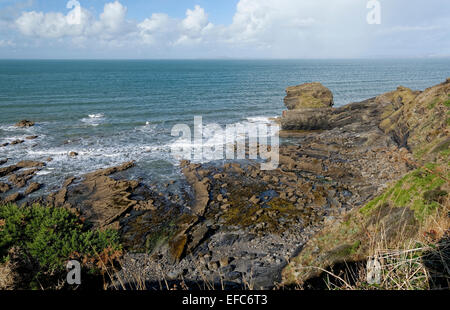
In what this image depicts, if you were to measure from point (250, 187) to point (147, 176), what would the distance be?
31.1 ft

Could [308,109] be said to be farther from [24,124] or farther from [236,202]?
[24,124]

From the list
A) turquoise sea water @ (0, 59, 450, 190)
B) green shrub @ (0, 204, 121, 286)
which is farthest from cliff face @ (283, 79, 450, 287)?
turquoise sea water @ (0, 59, 450, 190)

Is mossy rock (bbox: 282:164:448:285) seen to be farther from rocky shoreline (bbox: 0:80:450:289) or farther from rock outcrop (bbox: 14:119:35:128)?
rock outcrop (bbox: 14:119:35:128)

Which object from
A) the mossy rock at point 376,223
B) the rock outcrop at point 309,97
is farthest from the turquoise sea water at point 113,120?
the mossy rock at point 376,223

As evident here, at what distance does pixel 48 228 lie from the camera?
44.1 feet

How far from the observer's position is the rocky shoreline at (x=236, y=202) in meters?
13.3

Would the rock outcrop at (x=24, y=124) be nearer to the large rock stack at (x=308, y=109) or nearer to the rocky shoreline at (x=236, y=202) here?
the rocky shoreline at (x=236, y=202)

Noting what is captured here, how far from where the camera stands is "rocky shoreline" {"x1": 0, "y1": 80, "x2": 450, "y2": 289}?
13.3 metres

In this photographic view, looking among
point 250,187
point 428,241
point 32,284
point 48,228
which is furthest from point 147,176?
point 428,241

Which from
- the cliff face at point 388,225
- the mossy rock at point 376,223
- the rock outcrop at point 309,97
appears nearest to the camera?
the cliff face at point 388,225

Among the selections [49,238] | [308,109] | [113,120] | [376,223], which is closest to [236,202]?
[49,238]

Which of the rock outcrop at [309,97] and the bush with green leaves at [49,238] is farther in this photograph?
the rock outcrop at [309,97]

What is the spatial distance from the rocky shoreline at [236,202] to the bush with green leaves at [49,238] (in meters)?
1.65

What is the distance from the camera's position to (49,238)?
12.7 m
